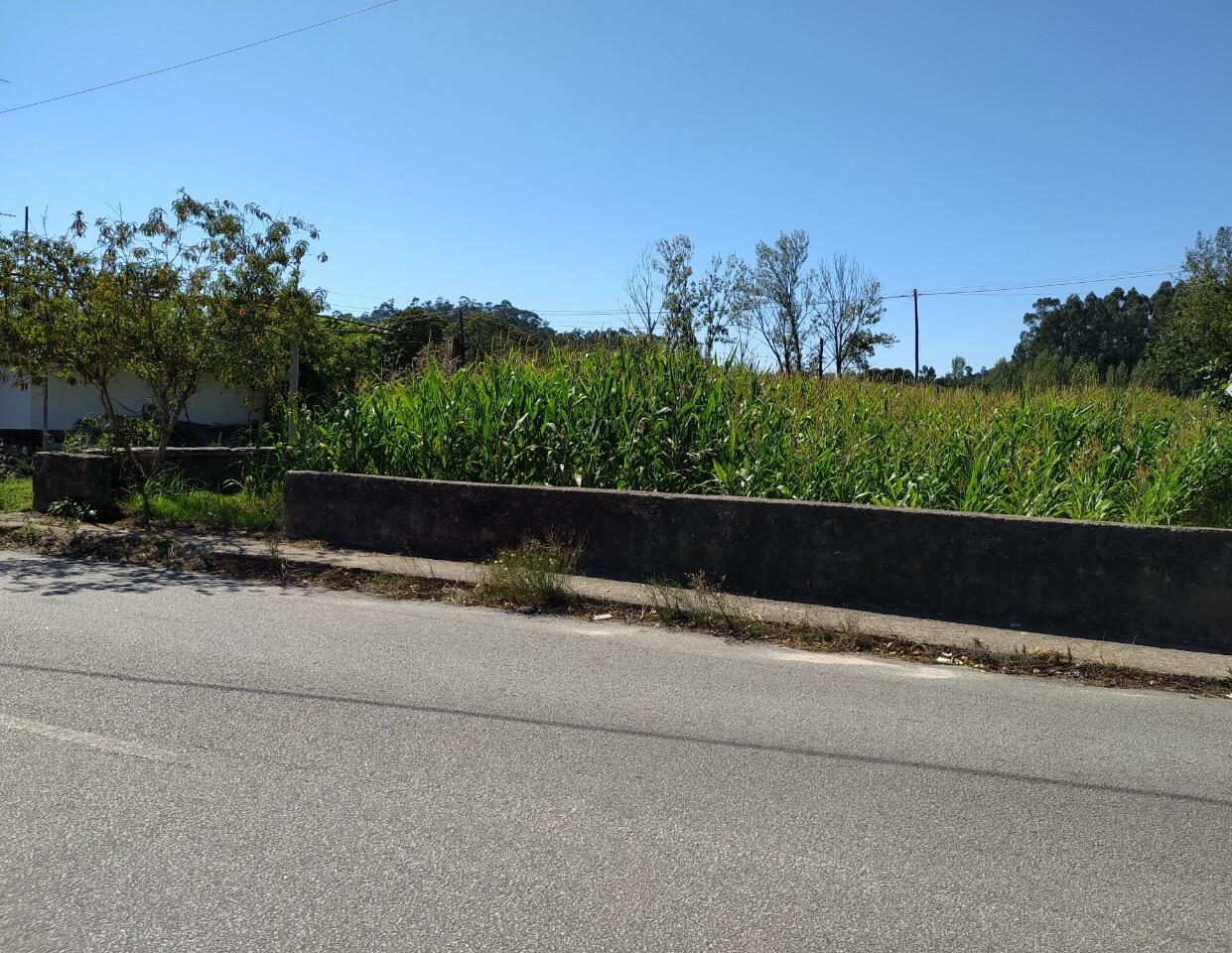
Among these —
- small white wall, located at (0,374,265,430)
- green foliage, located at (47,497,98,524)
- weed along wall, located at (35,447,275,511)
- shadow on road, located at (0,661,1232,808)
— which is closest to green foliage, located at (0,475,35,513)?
weed along wall, located at (35,447,275,511)

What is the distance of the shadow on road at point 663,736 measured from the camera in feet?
15.3

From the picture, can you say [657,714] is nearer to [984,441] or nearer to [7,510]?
[984,441]

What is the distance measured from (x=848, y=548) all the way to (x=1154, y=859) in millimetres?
4347

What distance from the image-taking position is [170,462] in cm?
1367

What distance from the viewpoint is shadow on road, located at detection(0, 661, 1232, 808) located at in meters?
4.66

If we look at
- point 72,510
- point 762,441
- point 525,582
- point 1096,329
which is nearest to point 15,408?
point 72,510

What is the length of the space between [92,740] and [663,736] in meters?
2.83

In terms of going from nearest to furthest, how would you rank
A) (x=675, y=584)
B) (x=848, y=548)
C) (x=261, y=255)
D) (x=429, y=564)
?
(x=848, y=548) < (x=675, y=584) < (x=429, y=564) < (x=261, y=255)

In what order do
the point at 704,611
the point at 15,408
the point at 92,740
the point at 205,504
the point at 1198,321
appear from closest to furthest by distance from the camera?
the point at 92,740, the point at 704,611, the point at 205,504, the point at 15,408, the point at 1198,321

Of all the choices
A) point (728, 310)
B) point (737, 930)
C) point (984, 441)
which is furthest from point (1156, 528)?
point (728, 310)

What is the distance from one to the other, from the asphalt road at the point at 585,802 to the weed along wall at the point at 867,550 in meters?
1.19

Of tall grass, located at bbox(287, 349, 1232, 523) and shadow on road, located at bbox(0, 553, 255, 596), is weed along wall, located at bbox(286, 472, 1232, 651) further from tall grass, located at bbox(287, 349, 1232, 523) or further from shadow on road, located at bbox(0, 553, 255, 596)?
shadow on road, located at bbox(0, 553, 255, 596)

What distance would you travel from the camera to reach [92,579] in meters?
9.27

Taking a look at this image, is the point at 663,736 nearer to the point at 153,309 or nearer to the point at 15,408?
the point at 153,309
